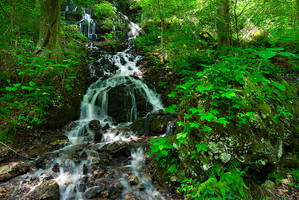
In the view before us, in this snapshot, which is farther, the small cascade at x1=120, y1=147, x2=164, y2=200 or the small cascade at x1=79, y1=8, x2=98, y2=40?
the small cascade at x1=79, y1=8, x2=98, y2=40

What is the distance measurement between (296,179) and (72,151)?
520 cm

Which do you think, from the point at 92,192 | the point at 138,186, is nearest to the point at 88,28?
the point at 92,192

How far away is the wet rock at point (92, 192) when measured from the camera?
2.75m

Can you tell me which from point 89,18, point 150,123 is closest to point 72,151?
point 150,123

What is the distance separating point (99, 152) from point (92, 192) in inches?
59.8

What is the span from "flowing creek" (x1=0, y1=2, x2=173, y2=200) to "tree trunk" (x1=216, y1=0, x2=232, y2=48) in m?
3.70

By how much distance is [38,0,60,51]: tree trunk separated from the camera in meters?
5.86

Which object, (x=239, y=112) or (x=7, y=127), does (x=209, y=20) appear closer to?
(x=239, y=112)

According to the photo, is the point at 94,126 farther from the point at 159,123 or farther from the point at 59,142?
the point at 159,123

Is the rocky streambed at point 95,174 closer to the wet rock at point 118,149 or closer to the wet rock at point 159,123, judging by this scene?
the wet rock at point 118,149

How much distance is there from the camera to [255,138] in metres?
2.62

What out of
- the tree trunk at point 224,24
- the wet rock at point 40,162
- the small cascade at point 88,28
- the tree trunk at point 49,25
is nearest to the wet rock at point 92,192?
the wet rock at point 40,162

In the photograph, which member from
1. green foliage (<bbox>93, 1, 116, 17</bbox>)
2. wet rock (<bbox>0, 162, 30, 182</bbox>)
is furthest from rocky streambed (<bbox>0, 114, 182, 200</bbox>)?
green foliage (<bbox>93, 1, 116, 17</bbox>)

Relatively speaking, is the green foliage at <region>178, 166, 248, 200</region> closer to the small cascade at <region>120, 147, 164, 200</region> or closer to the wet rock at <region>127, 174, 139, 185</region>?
the small cascade at <region>120, 147, 164, 200</region>
